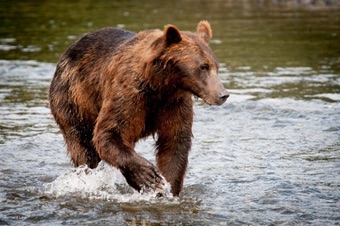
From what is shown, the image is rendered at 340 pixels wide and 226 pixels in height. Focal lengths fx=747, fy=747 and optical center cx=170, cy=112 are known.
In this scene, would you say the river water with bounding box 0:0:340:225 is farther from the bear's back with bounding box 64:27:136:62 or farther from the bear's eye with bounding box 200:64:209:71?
the bear's eye with bounding box 200:64:209:71

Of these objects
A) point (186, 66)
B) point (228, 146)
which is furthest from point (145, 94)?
point (228, 146)

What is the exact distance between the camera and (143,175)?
685 cm

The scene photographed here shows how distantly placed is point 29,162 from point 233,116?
3519 millimetres

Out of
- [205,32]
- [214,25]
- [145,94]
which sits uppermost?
[205,32]

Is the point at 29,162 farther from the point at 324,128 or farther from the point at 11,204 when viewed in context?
the point at 324,128

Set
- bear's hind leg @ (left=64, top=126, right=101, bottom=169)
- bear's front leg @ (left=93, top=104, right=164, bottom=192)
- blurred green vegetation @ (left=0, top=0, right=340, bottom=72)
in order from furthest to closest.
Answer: blurred green vegetation @ (left=0, top=0, right=340, bottom=72)
bear's hind leg @ (left=64, top=126, right=101, bottom=169)
bear's front leg @ (left=93, top=104, right=164, bottom=192)

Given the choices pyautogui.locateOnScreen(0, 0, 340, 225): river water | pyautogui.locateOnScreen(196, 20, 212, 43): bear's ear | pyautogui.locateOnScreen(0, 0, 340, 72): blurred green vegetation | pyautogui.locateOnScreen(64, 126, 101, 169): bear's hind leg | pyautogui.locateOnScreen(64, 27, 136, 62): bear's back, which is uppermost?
pyautogui.locateOnScreen(196, 20, 212, 43): bear's ear

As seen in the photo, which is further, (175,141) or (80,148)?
(80,148)

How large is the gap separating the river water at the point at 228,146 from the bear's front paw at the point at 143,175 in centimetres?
23

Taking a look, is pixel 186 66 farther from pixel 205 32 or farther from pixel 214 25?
pixel 214 25

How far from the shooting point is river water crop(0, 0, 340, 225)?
6.90 m

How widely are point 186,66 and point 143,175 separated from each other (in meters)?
1.13

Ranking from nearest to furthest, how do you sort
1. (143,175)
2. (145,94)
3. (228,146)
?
(145,94)
(143,175)
(228,146)

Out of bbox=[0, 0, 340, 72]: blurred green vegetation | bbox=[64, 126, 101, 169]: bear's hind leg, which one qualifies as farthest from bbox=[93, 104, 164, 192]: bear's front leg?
bbox=[0, 0, 340, 72]: blurred green vegetation
